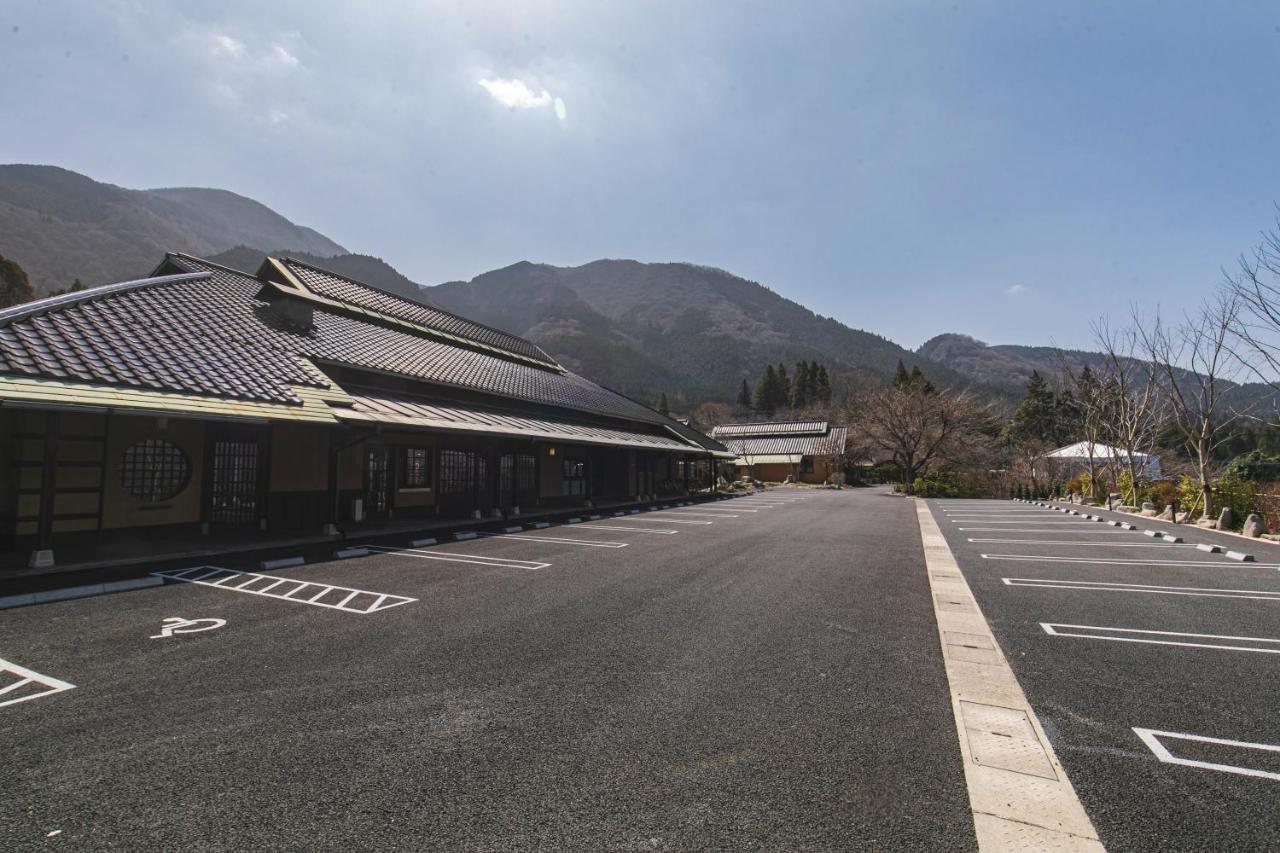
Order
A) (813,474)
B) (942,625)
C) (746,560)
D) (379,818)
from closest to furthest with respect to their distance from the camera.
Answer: (379,818), (942,625), (746,560), (813,474)

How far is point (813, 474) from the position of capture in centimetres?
4775

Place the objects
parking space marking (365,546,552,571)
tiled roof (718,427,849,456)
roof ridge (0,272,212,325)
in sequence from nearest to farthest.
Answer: roof ridge (0,272,212,325) → parking space marking (365,546,552,571) → tiled roof (718,427,849,456)

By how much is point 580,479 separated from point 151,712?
1822cm

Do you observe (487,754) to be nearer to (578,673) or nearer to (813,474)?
(578,673)

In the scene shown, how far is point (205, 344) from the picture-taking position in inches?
420

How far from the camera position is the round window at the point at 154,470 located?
964 centimetres

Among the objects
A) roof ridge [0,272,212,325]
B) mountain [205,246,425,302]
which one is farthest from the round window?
mountain [205,246,425,302]

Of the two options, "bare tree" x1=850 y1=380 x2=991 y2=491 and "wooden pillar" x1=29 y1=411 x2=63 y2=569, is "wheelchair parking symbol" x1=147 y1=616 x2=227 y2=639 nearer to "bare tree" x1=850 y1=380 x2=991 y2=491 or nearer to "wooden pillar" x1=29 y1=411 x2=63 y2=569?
"wooden pillar" x1=29 y1=411 x2=63 y2=569

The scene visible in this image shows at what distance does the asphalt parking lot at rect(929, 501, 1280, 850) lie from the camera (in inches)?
103

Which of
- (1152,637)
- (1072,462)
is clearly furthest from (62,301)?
(1072,462)

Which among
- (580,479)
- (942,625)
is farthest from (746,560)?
(580,479)

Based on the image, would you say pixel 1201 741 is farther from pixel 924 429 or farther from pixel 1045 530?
pixel 924 429

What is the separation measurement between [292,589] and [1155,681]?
861cm

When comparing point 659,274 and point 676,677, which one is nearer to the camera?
point 676,677
